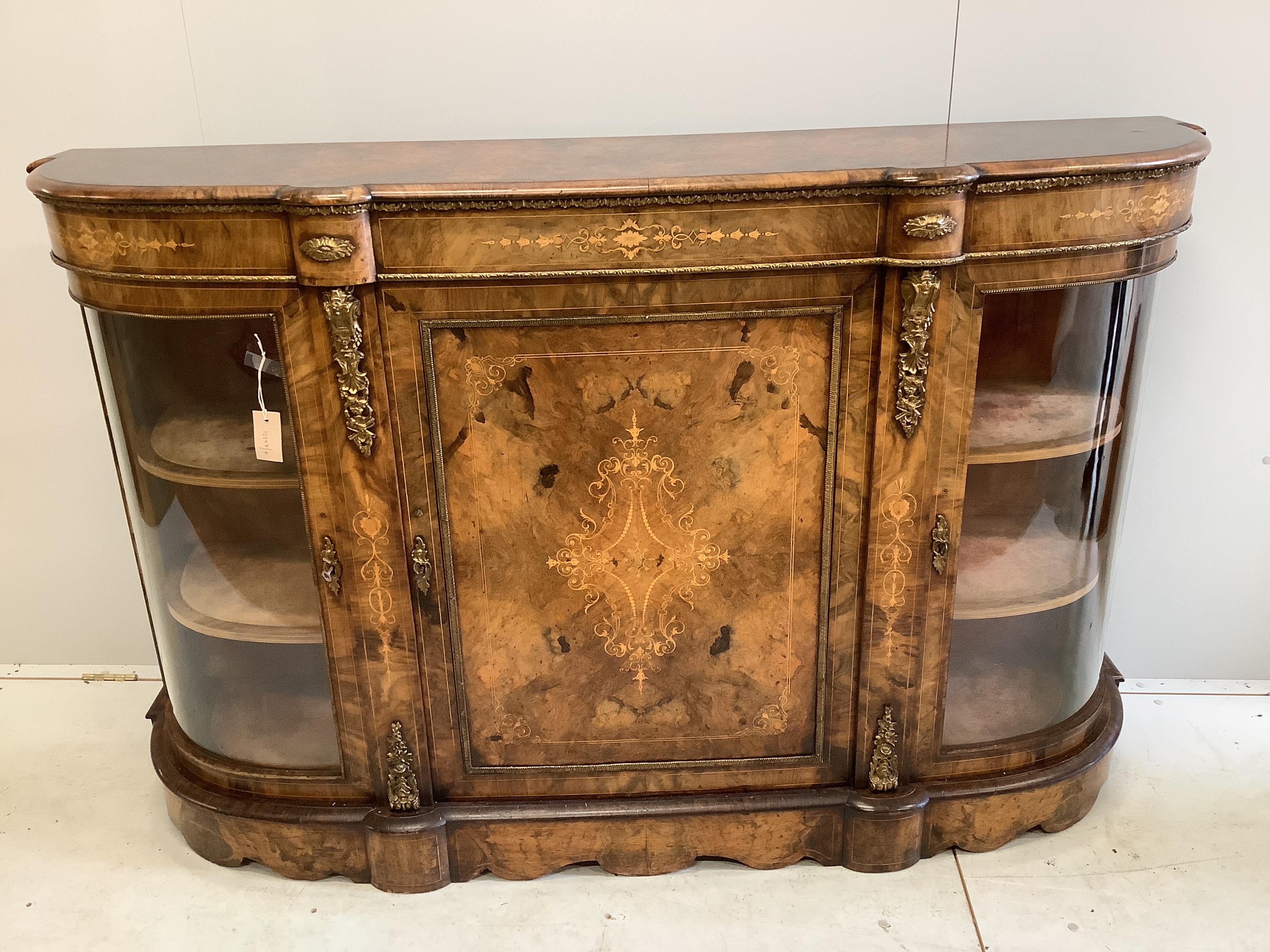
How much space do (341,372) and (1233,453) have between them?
1.93 meters

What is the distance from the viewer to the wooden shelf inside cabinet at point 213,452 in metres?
1.75

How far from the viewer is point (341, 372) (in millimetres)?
1631

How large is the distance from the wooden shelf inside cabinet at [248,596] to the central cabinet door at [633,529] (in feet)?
0.79

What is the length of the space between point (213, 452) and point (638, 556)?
2.50 feet

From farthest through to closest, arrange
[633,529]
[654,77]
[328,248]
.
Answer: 1. [654,77]
2. [633,529]
3. [328,248]

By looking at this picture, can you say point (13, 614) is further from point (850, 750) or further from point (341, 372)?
point (850, 750)

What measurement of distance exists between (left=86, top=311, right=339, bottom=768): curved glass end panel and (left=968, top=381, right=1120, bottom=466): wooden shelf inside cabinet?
117 cm

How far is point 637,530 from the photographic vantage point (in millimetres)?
1765

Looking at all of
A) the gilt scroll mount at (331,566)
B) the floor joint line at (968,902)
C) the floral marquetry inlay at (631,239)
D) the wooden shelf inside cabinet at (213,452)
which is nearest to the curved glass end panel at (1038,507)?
the floor joint line at (968,902)

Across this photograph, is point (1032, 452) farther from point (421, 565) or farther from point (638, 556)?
point (421, 565)

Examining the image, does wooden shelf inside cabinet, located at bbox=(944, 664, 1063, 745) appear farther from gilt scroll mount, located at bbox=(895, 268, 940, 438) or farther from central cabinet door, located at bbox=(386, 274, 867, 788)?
gilt scroll mount, located at bbox=(895, 268, 940, 438)

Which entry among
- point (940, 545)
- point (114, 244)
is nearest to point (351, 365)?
point (114, 244)

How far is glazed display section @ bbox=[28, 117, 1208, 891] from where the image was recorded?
1583 millimetres

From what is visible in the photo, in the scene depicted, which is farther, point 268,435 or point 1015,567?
point 1015,567
